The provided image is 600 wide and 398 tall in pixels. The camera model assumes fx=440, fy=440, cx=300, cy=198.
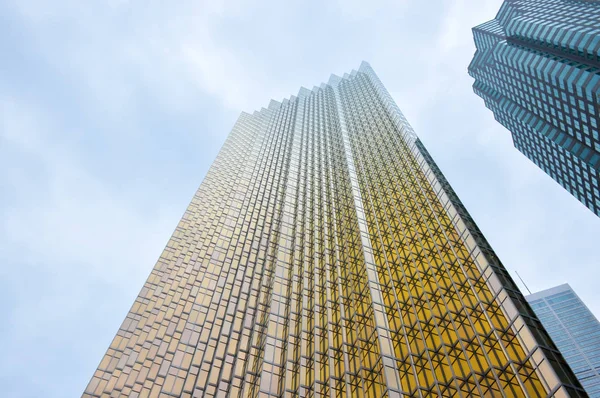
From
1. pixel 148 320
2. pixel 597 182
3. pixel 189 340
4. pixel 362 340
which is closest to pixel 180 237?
pixel 148 320

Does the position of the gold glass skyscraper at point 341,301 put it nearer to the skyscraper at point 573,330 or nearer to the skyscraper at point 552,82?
the skyscraper at point 552,82

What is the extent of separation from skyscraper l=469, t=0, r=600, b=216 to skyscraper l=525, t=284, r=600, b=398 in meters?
61.0

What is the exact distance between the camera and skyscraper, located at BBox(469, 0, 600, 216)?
286 ft

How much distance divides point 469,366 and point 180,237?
62998 millimetres

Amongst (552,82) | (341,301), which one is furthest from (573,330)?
(341,301)

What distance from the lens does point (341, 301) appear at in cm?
4784

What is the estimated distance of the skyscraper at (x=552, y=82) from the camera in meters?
87.1

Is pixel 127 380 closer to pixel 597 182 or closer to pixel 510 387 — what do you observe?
pixel 510 387

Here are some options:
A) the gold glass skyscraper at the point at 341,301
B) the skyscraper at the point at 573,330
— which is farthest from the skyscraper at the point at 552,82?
the skyscraper at the point at 573,330

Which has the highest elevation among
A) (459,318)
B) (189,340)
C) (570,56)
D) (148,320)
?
(570,56)

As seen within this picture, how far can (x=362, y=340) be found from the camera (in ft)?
132

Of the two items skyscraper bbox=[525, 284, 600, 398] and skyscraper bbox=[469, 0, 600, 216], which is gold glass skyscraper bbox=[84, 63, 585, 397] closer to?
skyscraper bbox=[469, 0, 600, 216]

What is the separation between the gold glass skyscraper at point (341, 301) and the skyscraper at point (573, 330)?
352 ft

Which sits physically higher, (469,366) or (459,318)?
(459,318)
